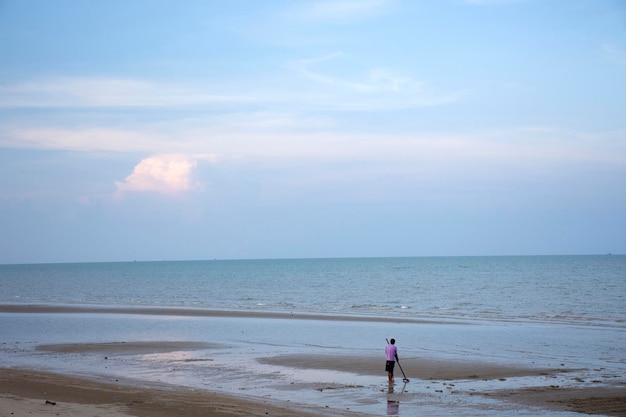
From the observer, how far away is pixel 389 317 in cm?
4572

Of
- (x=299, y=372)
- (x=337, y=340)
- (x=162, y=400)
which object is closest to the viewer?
(x=162, y=400)

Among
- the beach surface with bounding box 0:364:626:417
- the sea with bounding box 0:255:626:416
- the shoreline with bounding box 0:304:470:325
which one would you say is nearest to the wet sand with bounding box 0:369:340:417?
the beach surface with bounding box 0:364:626:417

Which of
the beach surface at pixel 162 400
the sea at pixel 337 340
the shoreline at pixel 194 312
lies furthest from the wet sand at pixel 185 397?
the shoreline at pixel 194 312

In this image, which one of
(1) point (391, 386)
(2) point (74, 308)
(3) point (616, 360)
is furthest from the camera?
(2) point (74, 308)

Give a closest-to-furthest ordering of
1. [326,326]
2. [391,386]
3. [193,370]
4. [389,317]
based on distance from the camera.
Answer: [391,386]
[193,370]
[326,326]
[389,317]

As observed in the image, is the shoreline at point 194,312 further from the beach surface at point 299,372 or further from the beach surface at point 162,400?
the beach surface at point 162,400

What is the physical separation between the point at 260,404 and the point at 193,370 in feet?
22.2

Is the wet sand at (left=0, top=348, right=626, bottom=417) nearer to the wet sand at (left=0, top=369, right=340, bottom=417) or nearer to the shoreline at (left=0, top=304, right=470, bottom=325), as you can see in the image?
the wet sand at (left=0, top=369, right=340, bottom=417)

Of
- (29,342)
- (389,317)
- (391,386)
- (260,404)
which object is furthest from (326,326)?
(260,404)

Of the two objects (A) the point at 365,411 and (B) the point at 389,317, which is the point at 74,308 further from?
(A) the point at 365,411

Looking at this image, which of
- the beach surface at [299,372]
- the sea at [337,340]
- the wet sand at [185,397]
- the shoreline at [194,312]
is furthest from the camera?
the shoreline at [194,312]

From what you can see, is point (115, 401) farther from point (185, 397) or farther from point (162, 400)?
point (185, 397)

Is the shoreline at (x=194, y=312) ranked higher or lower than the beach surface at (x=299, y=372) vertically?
lower

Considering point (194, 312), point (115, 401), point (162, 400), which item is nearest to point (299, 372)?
point (162, 400)
